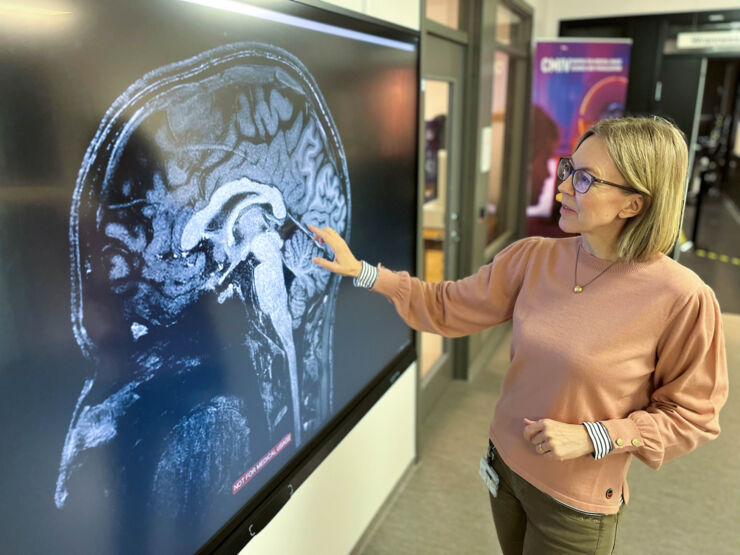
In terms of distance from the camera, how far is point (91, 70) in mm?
902

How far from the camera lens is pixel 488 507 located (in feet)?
8.48

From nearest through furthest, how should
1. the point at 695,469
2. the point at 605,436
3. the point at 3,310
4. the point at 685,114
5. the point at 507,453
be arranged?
1. the point at 3,310
2. the point at 605,436
3. the point at 507,453
4. the point at 695,469
5. the point at 685,114

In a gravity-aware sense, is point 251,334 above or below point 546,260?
below

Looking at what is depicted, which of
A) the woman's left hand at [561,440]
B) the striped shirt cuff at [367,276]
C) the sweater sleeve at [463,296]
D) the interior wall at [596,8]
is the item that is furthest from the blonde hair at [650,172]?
the interior wall at [596,8]

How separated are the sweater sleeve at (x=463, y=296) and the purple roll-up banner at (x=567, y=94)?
3.46 m

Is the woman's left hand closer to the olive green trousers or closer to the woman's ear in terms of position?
the olive green trousers

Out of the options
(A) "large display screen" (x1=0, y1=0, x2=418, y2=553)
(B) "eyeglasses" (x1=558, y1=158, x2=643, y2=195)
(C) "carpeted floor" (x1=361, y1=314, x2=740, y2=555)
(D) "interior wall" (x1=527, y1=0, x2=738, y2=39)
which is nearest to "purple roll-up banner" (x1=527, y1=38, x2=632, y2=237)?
(D) "interior wall" (x1=527, y1=0, x2=738, y2=39)

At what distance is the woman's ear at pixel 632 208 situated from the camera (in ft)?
4.07

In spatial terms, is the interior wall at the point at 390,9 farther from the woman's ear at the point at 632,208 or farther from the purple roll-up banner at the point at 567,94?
the purple roll-up banner at the point at 567,94

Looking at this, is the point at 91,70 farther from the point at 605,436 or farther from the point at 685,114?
the point at 685,114

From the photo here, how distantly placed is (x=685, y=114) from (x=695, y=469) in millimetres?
3614

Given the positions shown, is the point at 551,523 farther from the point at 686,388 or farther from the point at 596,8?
the point at 596,8

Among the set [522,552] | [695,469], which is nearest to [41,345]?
[522,552]

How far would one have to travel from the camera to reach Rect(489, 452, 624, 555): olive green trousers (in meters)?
1.39
